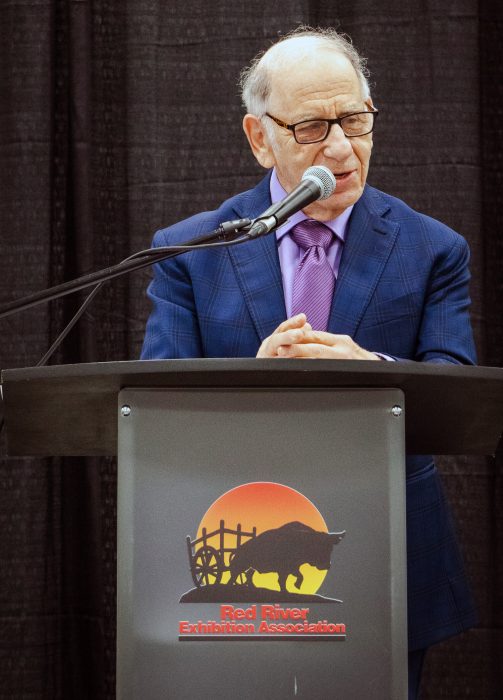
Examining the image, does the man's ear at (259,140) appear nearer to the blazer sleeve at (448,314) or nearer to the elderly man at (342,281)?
the elderly man at (342,281)

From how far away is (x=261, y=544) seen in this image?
1055 mm

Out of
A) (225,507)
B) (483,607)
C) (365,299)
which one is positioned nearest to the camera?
(225,507)

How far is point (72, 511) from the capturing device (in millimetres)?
2457

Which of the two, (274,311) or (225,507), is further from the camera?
(274,311)

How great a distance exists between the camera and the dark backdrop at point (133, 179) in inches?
94.2

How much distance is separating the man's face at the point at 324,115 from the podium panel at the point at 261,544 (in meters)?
0.64

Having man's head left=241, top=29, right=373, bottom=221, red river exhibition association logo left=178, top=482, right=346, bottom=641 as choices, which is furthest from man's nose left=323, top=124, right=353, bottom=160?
red river exhibition association logo left=178, top=482, right=346, bottom=641

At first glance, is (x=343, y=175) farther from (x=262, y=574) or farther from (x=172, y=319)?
(x=262, y=574)

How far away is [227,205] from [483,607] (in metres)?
1.13

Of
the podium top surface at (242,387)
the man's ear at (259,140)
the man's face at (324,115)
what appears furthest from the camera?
the man's ear at (259,140)

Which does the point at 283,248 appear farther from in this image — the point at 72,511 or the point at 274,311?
the point at 72,511

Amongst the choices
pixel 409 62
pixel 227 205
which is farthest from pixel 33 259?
pixel 409 62

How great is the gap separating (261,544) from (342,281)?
64 cm

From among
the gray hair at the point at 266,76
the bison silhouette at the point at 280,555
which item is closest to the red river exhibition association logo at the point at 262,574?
the bison silhouette at the point at 280,555
